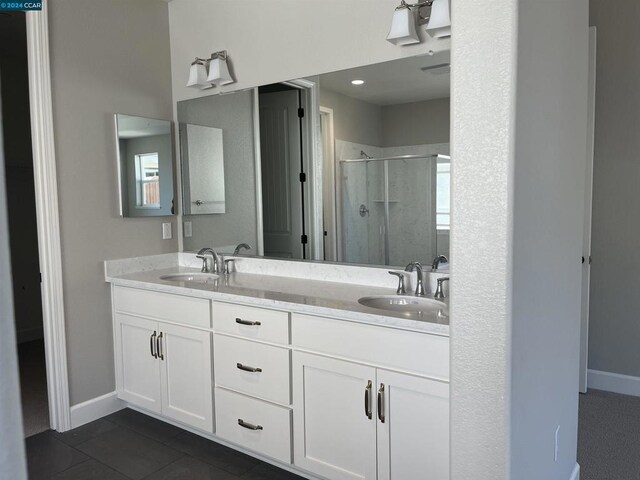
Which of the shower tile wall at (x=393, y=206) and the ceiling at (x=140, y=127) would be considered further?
the ceiling at (x=140, y=127)

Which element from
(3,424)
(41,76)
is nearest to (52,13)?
(41,76)

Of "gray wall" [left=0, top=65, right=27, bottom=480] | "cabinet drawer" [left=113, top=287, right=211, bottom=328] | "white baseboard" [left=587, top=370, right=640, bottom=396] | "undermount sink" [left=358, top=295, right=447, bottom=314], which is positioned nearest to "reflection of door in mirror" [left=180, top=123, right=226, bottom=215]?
"cabinet drawer" [left=113, top=287, right=211, bottom=328]

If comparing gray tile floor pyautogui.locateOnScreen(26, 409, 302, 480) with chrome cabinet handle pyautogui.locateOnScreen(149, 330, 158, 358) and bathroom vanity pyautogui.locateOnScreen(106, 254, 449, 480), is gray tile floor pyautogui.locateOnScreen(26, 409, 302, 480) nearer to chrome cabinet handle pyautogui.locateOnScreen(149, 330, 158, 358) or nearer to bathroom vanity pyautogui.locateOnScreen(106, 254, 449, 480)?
bathroom vanity pyautogui.locateOnScreen(106, 254, 449, 480)

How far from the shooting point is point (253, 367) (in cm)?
229

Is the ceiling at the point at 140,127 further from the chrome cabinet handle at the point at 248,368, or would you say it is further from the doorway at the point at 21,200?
the doorway at the point at 21,200

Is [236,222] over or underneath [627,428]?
over

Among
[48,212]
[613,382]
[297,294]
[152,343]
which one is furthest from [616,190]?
[48,212]

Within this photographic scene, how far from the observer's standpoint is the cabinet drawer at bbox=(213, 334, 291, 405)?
2180 mm

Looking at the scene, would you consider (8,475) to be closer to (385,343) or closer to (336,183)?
(385,343)

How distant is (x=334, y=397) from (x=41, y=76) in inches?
89.7

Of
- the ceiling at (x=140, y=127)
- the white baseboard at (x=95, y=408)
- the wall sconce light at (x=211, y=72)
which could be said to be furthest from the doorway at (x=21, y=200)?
the wall sconce light at (x=211, y=72)

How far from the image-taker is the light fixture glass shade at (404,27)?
2168mm

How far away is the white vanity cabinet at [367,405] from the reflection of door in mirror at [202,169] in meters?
1.42

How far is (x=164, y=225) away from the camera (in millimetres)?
3332
